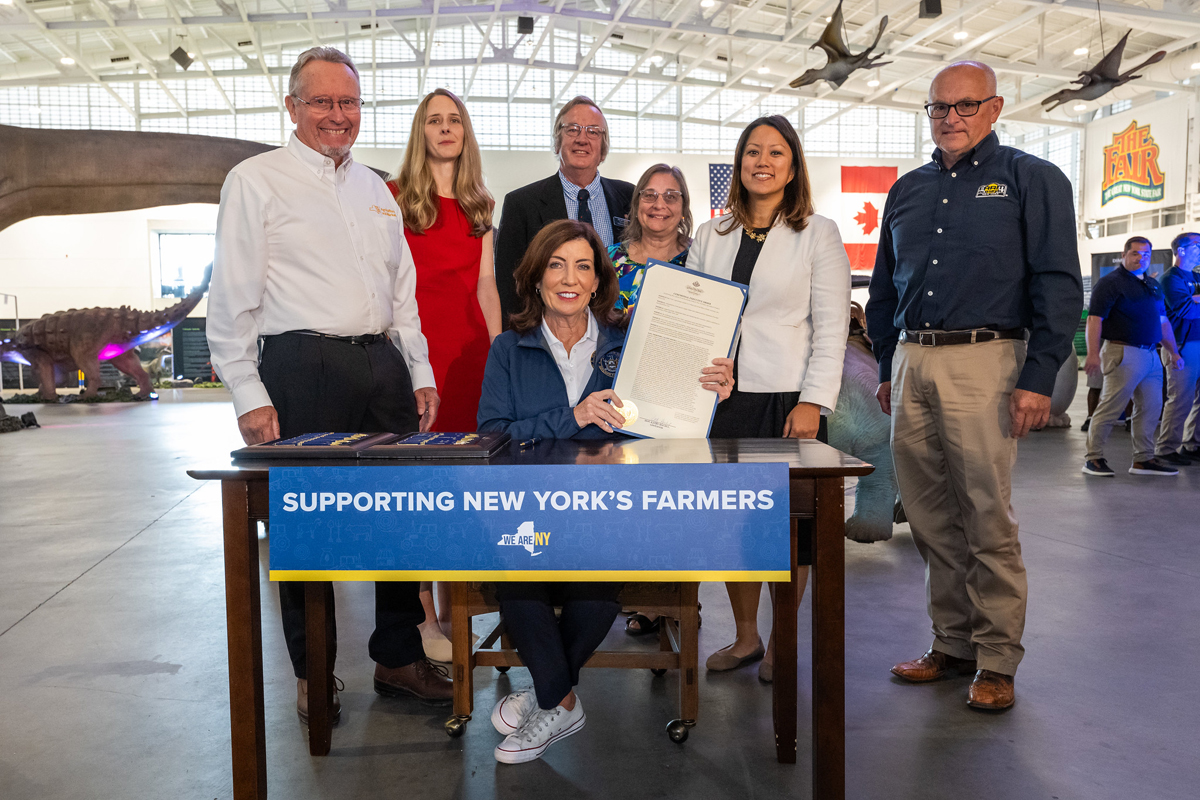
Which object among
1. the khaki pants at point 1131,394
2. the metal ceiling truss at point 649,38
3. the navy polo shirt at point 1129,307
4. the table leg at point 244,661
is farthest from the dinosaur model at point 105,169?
the metal ceiling truss at point 649,38

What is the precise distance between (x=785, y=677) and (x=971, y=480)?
78 cm

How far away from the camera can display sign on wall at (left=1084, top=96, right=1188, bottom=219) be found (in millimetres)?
15759

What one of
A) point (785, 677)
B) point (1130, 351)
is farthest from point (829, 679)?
point (1130, 351)

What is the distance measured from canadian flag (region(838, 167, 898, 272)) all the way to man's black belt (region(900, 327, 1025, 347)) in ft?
54.6

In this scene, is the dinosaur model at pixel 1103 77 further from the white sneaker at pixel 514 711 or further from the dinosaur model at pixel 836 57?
the white sneaker at pixel 514 711

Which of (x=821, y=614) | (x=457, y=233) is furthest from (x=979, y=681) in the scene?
(x=457, y=233)

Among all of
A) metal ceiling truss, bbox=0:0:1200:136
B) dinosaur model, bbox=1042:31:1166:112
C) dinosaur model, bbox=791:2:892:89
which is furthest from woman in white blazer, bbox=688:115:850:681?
metal ceiling truss, bbox=0:0:1200:136

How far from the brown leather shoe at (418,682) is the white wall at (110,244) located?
53.9 ft

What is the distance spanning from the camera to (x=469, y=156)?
2537 millimetres

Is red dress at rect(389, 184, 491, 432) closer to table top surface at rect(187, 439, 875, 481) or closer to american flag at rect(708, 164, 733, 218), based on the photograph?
table top surface at rect(187, 439, 875, 481)

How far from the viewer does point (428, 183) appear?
99.0 inches

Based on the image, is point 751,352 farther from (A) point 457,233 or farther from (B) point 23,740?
(B) point 23,740

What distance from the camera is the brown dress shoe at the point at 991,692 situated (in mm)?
2168

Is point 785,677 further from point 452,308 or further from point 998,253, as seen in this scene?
point 452,308
